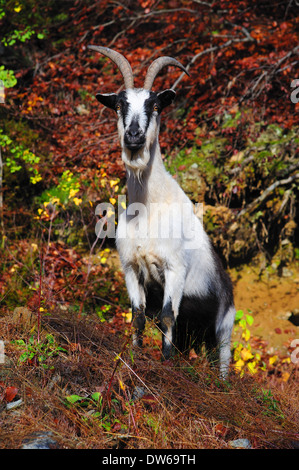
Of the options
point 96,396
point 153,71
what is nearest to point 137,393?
point 96,396

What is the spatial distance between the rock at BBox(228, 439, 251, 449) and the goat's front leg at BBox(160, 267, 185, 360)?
134 centimetres

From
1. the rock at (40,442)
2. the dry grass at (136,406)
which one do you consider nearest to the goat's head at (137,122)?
the dry grass at (136,406)

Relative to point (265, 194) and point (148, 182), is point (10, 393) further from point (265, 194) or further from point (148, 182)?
point (265, 194)

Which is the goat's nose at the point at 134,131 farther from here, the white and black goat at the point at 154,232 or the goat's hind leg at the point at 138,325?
the goat's hind leg at the point at 138,325

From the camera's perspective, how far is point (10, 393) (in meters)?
3.20

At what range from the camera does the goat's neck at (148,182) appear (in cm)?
442

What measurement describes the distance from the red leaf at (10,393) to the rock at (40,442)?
38 centimetres

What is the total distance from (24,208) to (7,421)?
4.73m

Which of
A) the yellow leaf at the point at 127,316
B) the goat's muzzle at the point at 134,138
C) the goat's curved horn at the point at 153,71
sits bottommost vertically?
the yellow leaf at the point at 127,316

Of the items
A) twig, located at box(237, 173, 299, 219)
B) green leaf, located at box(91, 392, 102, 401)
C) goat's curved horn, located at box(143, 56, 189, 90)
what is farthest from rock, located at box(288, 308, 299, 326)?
green leaf, located at box(91, 392, 102, 401)

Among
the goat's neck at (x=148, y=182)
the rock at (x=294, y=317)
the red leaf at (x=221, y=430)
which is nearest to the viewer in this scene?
the red leaf at (x=221, y=430)

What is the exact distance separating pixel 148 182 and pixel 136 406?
1992mm
